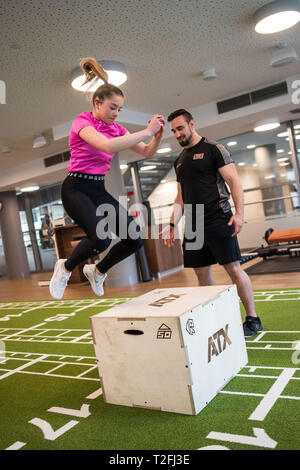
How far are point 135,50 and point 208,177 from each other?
2.44m

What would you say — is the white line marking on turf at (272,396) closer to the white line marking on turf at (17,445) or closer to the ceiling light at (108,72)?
the white line marking on turf at (17,445)

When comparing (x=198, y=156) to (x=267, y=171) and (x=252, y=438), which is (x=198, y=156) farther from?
(x=267, y=171)

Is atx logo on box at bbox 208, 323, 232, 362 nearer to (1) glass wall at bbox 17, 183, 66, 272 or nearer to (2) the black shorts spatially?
(2) the black shorts

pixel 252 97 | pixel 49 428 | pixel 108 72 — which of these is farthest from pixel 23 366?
pixel 252 97

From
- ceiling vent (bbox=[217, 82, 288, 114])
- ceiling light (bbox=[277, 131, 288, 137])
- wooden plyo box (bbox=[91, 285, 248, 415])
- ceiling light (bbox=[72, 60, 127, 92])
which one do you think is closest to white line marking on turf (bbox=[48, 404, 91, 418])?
wooden plyo box (bbox=[91, 285, 248, 415])

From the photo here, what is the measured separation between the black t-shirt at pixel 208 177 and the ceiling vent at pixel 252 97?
4489 millimetres

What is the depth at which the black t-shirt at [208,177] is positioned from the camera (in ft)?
8.87

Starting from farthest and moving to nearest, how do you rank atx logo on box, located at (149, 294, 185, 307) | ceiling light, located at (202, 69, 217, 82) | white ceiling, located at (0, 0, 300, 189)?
ceiling light, located at (202, 69, 217, 82) → white ceiling, located at (0, 0, 300, 189) → atx logo on box, located at (149, 294, 185, 307)

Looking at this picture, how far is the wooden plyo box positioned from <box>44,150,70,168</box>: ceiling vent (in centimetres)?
677

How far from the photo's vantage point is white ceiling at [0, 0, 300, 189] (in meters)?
3.55

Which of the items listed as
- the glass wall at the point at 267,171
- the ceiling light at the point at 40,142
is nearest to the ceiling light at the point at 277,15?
the ceiling light at the point at 40,142

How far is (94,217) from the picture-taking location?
2.24 m

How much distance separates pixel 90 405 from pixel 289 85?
20.3ft

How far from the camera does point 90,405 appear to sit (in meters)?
1.99
